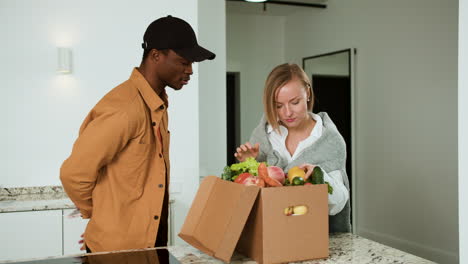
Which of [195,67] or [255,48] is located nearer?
[195,67]

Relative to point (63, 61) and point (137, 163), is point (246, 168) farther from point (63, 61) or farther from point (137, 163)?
point (63, 61)

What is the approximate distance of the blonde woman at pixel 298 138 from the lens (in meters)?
1.79

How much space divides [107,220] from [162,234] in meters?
0.23

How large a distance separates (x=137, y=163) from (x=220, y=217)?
18.3 inches

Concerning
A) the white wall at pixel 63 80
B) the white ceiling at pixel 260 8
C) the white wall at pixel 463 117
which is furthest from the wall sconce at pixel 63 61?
the white ceiling at pixel 260 8

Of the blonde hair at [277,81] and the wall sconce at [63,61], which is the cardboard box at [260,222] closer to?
the blonde hair at [277,81]

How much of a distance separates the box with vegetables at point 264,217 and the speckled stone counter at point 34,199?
65.6 inches

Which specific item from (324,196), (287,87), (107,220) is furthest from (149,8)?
(324,196)

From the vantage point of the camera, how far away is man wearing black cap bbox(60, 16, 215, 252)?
65.6 inches

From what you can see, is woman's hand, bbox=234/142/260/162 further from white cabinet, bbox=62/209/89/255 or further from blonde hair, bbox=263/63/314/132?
white cabinet, bbox=62/209/89/255

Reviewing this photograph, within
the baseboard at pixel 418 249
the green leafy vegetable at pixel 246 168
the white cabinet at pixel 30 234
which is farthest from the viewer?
the baseboard at pixel 418 249

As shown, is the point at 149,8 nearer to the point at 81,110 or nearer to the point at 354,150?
the point at 81,110

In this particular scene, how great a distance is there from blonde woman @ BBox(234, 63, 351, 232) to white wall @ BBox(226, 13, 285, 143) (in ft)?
15.3

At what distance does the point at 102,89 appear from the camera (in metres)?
3.30
